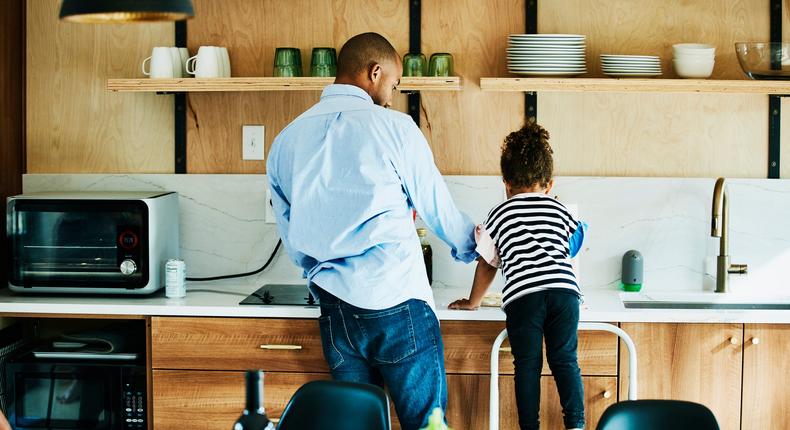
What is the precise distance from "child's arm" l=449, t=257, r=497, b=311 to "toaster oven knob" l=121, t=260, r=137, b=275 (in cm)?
106

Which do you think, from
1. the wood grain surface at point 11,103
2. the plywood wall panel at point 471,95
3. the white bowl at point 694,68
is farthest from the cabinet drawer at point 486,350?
the wood grain surface at point 11,103

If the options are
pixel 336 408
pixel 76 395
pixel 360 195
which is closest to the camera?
pixel 336 408

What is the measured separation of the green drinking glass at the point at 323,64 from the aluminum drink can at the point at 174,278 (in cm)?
79

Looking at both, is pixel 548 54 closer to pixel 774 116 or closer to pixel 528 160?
pixel 528 160

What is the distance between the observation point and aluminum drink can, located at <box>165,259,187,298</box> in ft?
9.83

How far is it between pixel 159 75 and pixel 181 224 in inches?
22.4

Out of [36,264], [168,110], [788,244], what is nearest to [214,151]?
[168,110]

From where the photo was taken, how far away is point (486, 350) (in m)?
2.79

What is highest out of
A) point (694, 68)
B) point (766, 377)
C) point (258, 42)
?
point (258, 42)

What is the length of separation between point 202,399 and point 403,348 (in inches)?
32.0

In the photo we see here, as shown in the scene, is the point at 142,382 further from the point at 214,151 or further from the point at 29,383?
the point at 214,151

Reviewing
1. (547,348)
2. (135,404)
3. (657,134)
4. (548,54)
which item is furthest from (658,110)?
(135,404)

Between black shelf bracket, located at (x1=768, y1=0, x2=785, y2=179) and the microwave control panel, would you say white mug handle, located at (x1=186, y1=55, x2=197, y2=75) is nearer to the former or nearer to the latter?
the microwave control panel

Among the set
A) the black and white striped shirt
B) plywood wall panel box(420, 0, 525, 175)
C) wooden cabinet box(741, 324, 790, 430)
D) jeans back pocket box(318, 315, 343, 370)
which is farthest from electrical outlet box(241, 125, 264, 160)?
wooden cabinet box(741, 324, 790, 430)
